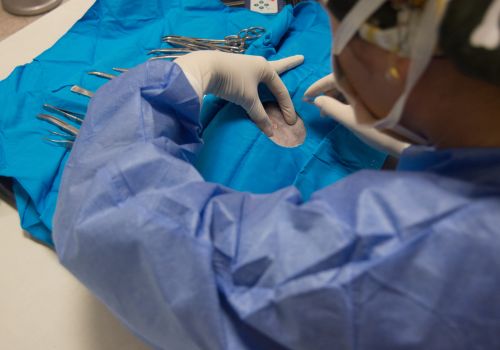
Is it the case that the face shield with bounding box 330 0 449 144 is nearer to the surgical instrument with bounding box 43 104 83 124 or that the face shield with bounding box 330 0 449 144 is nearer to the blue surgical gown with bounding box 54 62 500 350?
the blue surgical gown with bounding box 54 62 500 350

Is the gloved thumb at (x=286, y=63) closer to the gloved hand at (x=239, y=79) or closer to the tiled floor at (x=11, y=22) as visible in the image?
the gloved hand at (x=239, y=79)

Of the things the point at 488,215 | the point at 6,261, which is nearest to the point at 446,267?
the point at 488,215

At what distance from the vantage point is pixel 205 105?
822 millimetres

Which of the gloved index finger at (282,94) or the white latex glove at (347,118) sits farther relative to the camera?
the gloved index finger at (282,94)

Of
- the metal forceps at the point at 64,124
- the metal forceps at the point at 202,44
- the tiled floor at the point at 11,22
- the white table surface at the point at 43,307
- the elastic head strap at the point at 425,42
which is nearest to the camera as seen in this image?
the elastic head strap at the point at 425,42

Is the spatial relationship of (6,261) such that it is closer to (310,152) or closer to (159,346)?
(159,346)

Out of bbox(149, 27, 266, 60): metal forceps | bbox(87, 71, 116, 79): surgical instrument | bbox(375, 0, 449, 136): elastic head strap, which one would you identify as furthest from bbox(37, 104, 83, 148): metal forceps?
bbox(375, 0, 449, 136): elastic head strap

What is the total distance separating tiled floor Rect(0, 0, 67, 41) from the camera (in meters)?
1.19

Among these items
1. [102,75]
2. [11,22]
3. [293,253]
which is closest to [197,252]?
[293,253]

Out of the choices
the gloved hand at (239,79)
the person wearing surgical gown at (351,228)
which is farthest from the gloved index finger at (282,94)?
the person wearing surgical gown at (351,228)

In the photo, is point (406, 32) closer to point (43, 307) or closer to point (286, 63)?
point (286, 63)

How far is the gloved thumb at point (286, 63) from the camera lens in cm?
87

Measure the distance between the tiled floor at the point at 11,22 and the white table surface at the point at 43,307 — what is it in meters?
0.69

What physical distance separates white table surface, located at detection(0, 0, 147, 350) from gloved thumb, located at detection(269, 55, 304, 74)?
580mm
